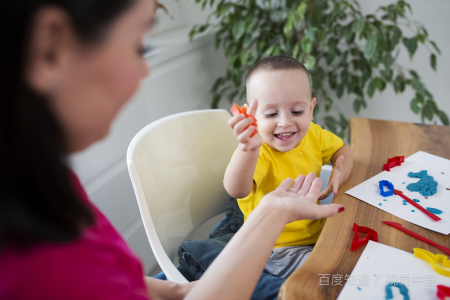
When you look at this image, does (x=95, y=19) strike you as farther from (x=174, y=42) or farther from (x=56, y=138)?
(x=174, y=42)

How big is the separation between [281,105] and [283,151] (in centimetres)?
15

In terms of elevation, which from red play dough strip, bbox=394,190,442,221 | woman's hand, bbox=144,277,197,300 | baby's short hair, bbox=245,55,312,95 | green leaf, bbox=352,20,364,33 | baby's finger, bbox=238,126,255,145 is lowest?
woman's hand, bbox=144,277,197,300

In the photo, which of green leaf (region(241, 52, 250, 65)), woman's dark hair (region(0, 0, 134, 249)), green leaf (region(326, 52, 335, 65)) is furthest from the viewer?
green leaf (region(326, 52, 335, 65))

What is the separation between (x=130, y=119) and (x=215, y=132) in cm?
60

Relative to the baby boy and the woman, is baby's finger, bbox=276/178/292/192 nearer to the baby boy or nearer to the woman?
the baby boy

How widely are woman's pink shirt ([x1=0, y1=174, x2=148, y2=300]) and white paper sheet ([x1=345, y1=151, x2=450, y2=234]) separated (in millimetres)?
609

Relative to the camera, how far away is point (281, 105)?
0.90 metres

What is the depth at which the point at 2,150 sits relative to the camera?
32 cm

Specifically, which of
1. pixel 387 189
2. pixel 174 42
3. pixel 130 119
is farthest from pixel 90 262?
pixel 174 42

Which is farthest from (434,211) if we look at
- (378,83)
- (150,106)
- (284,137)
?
(150,106)

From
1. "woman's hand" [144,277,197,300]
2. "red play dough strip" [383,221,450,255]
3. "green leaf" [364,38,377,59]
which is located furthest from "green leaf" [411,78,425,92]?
"woman's hand" [144,277,197,300]

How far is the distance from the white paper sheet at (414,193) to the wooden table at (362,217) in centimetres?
2

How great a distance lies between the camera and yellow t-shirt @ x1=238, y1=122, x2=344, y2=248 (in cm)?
91

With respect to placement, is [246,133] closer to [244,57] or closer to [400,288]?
[400,288]
